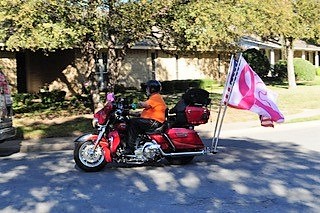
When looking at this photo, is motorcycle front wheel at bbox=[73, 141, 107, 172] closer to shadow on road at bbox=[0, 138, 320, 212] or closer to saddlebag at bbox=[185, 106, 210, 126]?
shadow on road at bbox=[0, 138, 320, 212]

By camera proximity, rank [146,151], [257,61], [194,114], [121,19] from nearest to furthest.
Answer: [146,151]
[194,114]
[121,19]
[257,61]

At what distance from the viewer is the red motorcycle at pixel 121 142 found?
8.27 meters

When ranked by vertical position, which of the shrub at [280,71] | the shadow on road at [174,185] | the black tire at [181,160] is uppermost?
the shrub at [280,71]

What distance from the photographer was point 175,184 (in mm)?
7379

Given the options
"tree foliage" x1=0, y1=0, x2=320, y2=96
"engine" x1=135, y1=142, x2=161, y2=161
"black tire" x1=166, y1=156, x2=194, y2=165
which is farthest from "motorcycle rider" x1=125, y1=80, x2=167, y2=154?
"tree foliage" x1=0, y1=0, x2=320, y2=96

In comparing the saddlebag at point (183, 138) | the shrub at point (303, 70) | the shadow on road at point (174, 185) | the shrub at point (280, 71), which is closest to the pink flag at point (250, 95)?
the saddlebag at point (183, 138)

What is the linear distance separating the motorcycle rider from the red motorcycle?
9 cm

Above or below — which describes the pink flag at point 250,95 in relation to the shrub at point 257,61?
below

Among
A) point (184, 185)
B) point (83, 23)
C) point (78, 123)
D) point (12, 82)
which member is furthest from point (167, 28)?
point (12, 82)

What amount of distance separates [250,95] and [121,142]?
237 cm

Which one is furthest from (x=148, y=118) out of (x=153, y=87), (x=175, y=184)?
(x=175, y=184)

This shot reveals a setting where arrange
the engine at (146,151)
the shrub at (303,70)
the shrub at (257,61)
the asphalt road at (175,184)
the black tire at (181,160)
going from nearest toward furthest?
the asphalt road at (175,184), the engine at (146,151), the black tire at (181,160), the shrub at (257,61), the shrub at (303,70)

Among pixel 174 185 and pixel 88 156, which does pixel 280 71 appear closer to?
pixel 88 156

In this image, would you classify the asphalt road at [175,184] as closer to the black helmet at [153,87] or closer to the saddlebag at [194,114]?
the saddlebag at [194,114]
